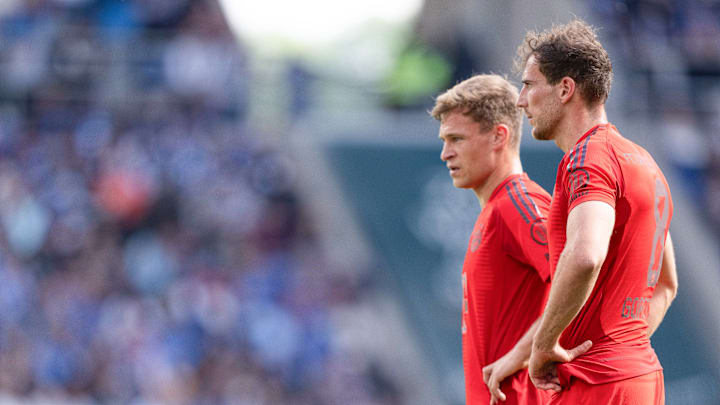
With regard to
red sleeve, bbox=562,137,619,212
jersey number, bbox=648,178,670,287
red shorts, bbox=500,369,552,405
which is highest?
red sleeve, bbox=562,137,619,212

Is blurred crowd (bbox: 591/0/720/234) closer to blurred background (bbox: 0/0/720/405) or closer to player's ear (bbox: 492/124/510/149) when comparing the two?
blurred background (bbox: 0/0/720/405)

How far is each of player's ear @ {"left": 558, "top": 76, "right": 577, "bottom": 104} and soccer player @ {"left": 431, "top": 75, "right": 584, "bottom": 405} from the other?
0.49m

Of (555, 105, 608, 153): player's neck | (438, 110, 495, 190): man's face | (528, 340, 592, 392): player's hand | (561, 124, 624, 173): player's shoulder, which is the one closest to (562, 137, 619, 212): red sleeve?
(561, 124, 624, 173): player's shoulder

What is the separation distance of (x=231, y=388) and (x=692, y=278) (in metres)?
5.83

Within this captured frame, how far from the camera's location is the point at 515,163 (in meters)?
3.46

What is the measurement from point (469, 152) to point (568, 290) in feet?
3.39

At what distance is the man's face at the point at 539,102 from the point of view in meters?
2.81

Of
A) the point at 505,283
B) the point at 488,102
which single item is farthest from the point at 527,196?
the point at 488,102

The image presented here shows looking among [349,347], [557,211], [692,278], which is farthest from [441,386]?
[557,211]

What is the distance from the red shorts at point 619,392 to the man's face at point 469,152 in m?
0.99

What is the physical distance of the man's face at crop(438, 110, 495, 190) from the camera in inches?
135

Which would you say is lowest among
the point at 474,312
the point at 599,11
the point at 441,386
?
the point at 441,386

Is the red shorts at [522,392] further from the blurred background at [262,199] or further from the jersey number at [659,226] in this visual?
the blurred background at [262,199]

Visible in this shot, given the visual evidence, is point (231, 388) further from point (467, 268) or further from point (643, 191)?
point (643, 191)
